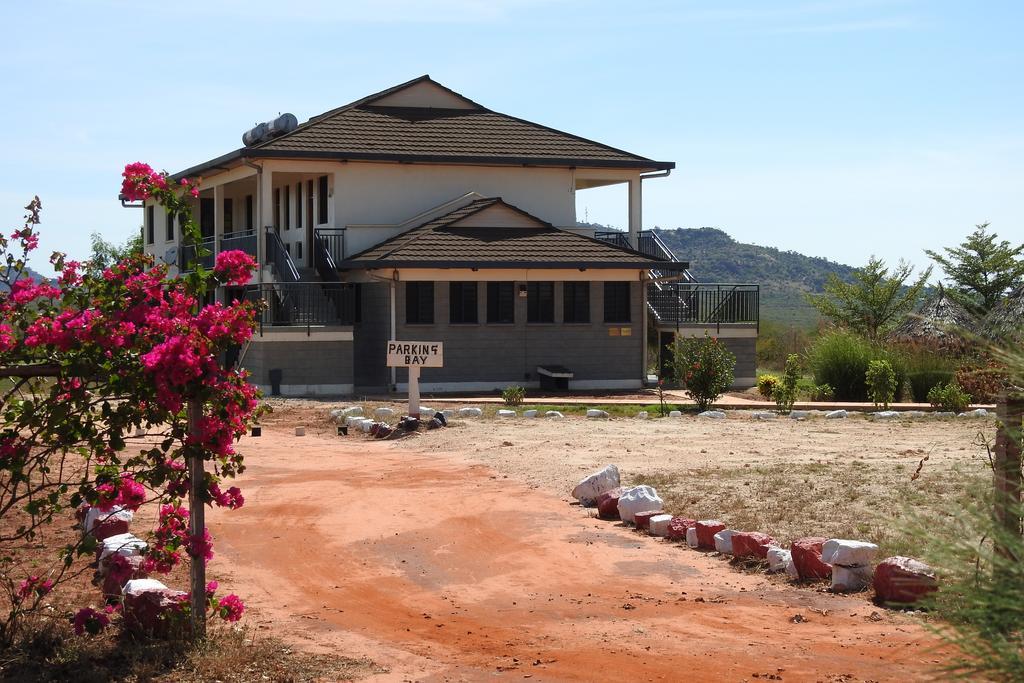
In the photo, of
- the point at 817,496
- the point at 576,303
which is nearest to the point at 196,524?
the point at 817,496

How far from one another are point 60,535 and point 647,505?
18.6ft

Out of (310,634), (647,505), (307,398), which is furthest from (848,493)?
(307,398)

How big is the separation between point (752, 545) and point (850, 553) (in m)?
1.30

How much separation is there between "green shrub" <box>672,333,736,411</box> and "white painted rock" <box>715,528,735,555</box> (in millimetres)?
13727

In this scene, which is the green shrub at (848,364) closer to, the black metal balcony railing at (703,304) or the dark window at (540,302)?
the black metal balcony railing at (703,304)

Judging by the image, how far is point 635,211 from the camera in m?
36.1

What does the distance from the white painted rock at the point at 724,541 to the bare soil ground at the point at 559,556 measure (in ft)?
1.06

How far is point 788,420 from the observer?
23703mm

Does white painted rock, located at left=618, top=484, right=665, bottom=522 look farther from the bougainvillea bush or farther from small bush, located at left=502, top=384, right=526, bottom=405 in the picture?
small bush, located at left=502, top=384, right=526, bottom=405

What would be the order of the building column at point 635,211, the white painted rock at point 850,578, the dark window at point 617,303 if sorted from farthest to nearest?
the building column at point 635,211
the dark window at point 617,303
the white painted rock at point 850,578

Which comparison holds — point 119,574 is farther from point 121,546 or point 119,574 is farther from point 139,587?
point 139,587

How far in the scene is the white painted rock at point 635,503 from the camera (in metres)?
13.3

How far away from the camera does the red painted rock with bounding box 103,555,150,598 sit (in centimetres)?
929

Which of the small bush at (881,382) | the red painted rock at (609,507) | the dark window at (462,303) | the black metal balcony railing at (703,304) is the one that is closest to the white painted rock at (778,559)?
the red painted rock at (609,507)
